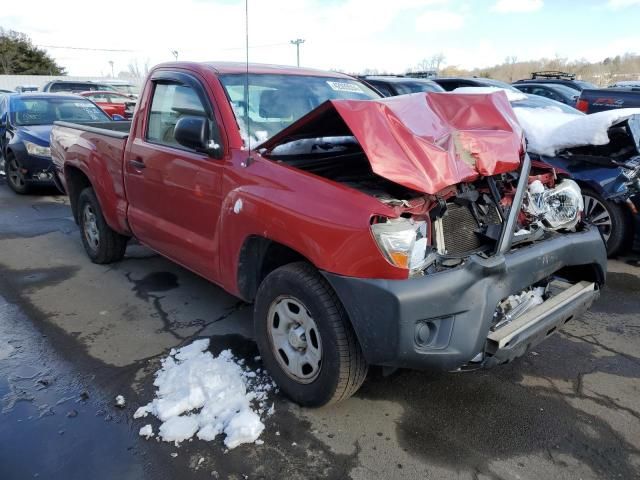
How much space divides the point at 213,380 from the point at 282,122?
1.73 metres

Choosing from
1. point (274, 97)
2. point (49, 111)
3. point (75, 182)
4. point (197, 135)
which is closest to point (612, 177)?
point (274, 97)

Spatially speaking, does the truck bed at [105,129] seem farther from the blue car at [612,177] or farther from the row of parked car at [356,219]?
the blue car at [612,177]

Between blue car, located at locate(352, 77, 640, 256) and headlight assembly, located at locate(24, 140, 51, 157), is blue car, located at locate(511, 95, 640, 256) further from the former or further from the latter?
headlight assembly, located at locate(24, 140, 51, 157)

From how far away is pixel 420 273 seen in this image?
93.1 inches

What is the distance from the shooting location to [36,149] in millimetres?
8188

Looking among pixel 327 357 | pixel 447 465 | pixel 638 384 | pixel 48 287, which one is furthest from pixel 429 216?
pixel 48 287

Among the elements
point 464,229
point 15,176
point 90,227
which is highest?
point 464,229

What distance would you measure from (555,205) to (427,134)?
1.03 m

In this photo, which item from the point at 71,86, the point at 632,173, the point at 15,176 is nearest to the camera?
the point at 632,173

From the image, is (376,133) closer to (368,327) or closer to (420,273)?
(420,273)

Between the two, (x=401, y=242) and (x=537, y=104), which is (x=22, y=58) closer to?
(x=537, y=104)

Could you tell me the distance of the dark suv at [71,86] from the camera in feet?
52.5

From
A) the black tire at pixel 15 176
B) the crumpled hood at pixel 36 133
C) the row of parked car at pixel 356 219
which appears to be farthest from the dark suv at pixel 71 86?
the row of parked car at pixel 356 219

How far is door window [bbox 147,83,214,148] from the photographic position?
3603mm
